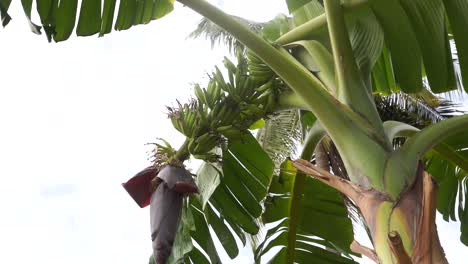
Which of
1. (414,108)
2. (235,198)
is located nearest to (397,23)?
(235,198)

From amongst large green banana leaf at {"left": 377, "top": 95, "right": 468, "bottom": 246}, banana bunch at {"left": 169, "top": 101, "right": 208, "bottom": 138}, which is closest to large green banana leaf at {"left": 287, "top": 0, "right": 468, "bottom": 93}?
large green banana leaf at {"left": 377, "top": 95, "right": 468, "bottom": 246}

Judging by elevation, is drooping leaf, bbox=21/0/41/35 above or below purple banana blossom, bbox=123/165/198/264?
above

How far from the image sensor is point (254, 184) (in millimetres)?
2127

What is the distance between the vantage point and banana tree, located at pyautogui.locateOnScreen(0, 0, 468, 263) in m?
1.12

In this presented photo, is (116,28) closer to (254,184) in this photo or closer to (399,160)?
(254,184)

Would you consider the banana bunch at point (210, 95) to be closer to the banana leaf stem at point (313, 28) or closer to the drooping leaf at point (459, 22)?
the banana leaf stem at point (313, 28)

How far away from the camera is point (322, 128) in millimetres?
1516

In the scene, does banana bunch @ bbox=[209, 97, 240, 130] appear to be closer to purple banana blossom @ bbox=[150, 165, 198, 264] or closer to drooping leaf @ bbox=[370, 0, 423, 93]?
purple banana blossom @ bbox=[150, 165, 198, 264]

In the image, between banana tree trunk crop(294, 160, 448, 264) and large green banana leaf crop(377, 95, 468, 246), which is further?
large green banana leaf crop(377, 95, 468, 246)

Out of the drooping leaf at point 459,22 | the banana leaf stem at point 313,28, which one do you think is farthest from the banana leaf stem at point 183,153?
the drooping leaf at point 459,22

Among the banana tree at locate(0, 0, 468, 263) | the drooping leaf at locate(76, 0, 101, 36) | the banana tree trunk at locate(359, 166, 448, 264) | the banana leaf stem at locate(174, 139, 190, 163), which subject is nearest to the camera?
the banana tree trunk at locate(359, 166, 448, 264)

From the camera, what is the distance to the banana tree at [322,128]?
3.68 feet

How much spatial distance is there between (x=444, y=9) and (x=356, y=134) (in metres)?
0.76

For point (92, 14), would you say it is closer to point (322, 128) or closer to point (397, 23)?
point (322, 128)
